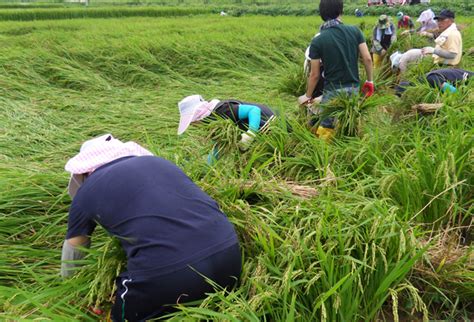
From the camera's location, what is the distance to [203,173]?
7.88 feet

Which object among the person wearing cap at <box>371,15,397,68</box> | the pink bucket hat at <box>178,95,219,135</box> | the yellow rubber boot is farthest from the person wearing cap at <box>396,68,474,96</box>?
the person wearing cap at <box>371,15,397,68</box>

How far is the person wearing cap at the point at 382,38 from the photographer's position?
636 cm

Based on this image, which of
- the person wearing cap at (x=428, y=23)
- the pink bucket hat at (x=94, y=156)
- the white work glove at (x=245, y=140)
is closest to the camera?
the pink bucket hat at (x=94, y=156)

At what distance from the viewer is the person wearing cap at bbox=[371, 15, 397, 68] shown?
6.36 m

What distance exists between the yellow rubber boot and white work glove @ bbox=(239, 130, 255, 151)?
1.95ft

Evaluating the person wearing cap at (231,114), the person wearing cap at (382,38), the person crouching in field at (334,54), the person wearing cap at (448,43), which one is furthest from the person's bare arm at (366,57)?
the person wearing cap at (382,38)

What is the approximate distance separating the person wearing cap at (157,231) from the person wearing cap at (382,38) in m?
5.36

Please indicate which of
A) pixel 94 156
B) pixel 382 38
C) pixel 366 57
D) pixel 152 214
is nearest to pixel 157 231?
pixel 152 214

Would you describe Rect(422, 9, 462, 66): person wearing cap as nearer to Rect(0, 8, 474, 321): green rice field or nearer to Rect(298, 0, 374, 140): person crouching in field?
Rect(0, 8, 474, 321): green rice field

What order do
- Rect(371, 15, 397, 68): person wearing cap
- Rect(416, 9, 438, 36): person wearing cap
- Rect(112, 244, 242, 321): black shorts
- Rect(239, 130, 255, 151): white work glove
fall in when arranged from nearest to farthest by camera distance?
1. Rect(112, 244, 242, 321): black shorts
2. Rect(239, 130, 255, 151): white work glove
3. Rect(371, 15, 397, 68): person wearing cap
4. Rect(416, 9, 438, 36): person wearing cap

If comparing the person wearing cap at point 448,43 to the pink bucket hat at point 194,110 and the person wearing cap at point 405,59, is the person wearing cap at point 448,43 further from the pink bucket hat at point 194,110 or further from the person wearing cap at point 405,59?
the pink bucket hat at point 194,110

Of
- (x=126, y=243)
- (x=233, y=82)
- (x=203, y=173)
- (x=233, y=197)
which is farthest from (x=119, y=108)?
(x=126, y=243)

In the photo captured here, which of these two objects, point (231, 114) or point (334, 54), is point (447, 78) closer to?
point (334, 54)

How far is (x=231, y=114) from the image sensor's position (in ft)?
9.11
